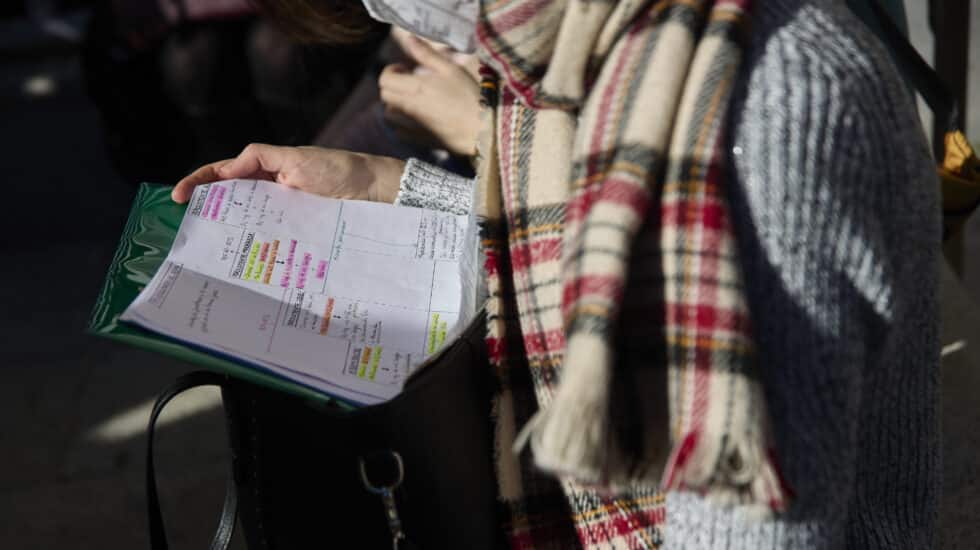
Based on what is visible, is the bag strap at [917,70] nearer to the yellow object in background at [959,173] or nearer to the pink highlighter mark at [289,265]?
the yellow object in background at [959,173]

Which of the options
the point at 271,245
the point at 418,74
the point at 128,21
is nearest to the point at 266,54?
the point at 128,21

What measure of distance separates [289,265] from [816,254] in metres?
0.56

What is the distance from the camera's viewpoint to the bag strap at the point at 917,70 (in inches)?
50.4

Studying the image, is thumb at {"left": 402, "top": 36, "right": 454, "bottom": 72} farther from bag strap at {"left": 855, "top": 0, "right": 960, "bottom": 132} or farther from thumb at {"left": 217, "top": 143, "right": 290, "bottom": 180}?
bag strap at {"left": 855, "top": 0, "right": 960, "bottom": 132}

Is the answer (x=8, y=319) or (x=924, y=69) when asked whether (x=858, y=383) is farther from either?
(x=8, y=319)

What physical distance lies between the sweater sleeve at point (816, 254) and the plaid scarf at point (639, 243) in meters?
0.04

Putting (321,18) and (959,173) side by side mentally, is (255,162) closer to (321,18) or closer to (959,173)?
(321,18)

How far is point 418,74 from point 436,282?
732 mm

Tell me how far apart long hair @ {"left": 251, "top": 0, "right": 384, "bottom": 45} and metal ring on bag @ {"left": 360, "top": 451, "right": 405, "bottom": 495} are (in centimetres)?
75

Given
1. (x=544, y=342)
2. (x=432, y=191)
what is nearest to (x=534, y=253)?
(x=544, y=342)

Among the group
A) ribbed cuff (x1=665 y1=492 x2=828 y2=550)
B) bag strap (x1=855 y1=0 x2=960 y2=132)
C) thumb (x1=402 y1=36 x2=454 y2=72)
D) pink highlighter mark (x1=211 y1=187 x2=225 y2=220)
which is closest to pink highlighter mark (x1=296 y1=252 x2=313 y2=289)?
pink highlighter mark (x1=211 y1=187 x2=225 y2=220)

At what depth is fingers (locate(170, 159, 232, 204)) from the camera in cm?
112

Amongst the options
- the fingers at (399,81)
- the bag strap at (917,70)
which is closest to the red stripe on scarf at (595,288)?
the bag strap at (917,70)

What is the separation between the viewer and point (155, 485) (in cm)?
109
